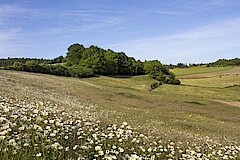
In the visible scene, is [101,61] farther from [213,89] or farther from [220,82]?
[220,82]

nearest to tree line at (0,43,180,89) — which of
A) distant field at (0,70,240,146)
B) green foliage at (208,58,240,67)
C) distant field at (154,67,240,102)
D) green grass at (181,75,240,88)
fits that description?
green grass at (181,75,240,88)

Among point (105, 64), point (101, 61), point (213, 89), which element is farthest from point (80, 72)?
point (213, 89)

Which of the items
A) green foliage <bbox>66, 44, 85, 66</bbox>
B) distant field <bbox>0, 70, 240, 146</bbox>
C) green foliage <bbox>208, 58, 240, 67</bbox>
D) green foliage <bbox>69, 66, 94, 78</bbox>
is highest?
green foliage <bbox>66, 44, 85, 66</bbox>

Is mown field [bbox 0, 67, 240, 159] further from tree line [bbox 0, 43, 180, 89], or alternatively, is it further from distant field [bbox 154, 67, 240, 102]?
tree line [bbox 0, 43, 180, 89]

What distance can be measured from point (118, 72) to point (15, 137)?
336 ft

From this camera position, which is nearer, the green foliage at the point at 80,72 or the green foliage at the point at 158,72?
the green foliage at the point at 80,72

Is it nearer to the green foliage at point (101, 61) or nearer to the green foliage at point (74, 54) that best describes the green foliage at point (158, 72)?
the green foliage at point (101, 61)

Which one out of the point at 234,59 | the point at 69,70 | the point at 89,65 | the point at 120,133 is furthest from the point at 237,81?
the point at 120,133

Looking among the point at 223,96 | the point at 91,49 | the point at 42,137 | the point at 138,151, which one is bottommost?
the point at 223,96

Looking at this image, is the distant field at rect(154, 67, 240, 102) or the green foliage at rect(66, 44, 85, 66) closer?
the distant field at rect(154, 67, 240, 102)

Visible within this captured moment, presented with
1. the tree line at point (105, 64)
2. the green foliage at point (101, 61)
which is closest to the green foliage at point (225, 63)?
the tree line at point (105, 64)

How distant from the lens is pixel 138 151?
7617 millimetres

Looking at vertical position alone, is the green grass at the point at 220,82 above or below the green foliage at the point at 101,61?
below

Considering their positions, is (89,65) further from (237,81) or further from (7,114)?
(7,114)
